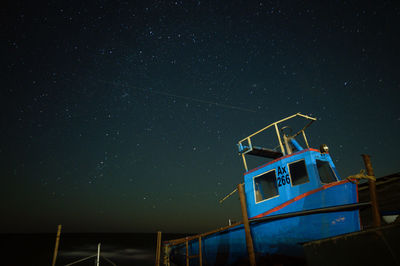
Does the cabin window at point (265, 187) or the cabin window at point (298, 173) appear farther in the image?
the cabin window at point (265, 187)

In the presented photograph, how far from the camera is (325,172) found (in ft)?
29.1

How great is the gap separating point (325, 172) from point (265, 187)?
102 inches

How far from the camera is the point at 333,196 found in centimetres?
727

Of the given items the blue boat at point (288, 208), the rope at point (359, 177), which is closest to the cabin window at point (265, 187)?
the blue boat at point (288, 208)

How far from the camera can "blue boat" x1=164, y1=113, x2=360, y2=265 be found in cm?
708

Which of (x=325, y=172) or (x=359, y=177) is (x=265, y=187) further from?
(x=359, y=177)

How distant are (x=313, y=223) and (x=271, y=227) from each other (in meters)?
1.60

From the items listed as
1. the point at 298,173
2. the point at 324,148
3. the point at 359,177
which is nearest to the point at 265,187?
the point at 298,173

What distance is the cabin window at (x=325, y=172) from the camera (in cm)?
870

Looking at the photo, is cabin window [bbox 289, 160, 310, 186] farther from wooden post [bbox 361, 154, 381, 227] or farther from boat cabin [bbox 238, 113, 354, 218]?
wooden post [bbox 361, 154, 381, 227]

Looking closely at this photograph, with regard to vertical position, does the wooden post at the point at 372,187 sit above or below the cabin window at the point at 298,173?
below

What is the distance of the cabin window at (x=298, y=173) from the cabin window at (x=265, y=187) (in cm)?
88

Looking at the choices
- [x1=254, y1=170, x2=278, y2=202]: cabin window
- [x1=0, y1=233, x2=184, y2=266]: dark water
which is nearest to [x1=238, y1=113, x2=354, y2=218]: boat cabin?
[x1=254, y1=170, x2=278, y2=202]: cabin window

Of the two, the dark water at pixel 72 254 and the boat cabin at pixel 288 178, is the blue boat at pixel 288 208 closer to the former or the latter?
the boat cabin at pixel 288 178
